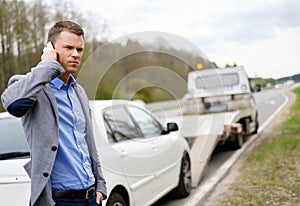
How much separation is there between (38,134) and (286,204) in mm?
3775

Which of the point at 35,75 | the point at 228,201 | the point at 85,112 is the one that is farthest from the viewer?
the point at 228,201

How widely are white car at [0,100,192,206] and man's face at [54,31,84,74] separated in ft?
4.33

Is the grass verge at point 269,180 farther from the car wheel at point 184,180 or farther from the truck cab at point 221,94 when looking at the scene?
the truck cab at point 221,94

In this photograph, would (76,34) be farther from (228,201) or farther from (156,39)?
(156,39)

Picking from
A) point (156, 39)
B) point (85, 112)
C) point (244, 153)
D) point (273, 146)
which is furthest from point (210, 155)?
point (85, 112)

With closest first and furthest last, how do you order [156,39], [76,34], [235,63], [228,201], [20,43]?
[76,34]
[228,201]
[156,39]
[235,63]
[20,43]

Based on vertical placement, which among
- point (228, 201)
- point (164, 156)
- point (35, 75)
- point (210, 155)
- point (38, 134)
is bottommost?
point (210, 155)

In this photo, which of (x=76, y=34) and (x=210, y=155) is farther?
(x=210, y=155)

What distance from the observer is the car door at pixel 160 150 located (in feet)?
17.6

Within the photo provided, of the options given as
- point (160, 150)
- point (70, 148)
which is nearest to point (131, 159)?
point (160, 150)

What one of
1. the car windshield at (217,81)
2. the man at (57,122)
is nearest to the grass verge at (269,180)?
the man at (57,122)

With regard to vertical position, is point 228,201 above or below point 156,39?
below

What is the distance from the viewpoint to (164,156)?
5.60 m

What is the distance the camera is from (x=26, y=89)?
6.66 feet
